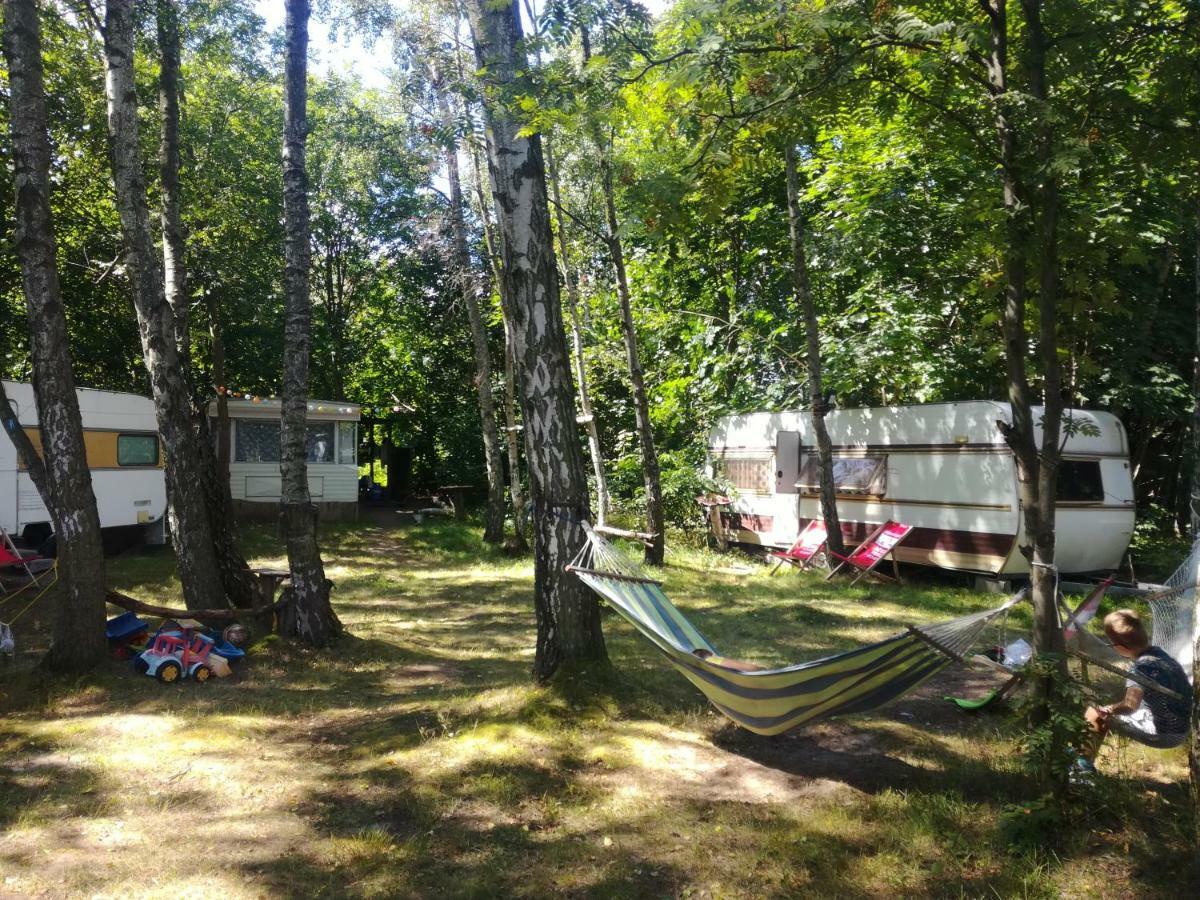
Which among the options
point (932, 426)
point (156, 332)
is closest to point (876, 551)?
point (932, 426)

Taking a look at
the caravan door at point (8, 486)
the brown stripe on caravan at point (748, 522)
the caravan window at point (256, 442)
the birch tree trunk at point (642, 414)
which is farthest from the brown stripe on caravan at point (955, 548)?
the caravan window at point (256, 442)

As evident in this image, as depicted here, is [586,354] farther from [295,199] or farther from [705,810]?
[705,810]

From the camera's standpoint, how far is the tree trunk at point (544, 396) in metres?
4.71

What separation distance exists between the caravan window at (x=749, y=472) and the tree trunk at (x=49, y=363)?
8928mm

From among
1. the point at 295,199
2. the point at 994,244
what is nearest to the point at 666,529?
the point at 295,199

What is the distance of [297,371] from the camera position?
6586 mm

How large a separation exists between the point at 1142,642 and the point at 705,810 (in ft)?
7.13

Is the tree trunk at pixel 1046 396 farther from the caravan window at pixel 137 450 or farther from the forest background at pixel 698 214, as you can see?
the caravan window at pixel 137 450

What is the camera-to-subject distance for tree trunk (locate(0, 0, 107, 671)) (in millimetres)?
5496

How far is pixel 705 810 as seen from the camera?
3.58 metres

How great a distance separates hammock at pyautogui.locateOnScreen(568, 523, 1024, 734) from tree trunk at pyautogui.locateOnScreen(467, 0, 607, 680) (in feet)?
2.19

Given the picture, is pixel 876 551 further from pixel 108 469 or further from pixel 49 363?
pixel 108 469

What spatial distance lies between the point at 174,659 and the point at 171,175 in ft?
15.1

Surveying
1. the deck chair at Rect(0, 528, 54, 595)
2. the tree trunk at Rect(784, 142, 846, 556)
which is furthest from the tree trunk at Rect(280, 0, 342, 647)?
the tree trunk at Rect(784, 142, 846, 556)
